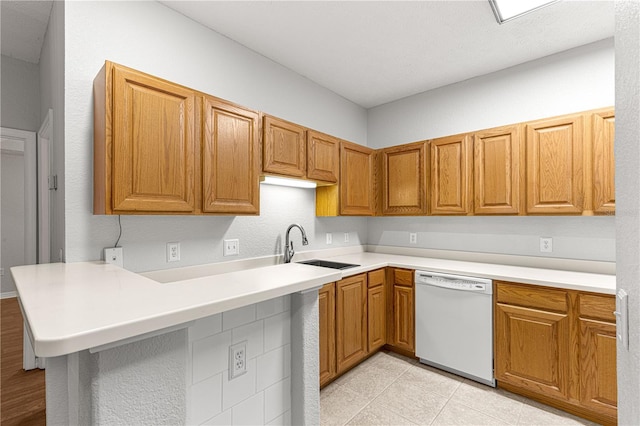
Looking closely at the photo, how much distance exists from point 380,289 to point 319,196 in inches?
43.0

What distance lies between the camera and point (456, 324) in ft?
8.00

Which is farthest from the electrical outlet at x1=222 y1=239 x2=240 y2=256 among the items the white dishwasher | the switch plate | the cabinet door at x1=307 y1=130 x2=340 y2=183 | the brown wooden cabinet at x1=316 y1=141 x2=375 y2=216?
the switch plate

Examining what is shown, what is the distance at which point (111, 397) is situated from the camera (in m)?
0.76

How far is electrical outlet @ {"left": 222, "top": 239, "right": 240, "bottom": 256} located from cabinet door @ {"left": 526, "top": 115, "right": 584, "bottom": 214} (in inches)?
92.8

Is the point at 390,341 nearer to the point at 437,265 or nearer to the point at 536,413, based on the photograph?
the point at 437,265

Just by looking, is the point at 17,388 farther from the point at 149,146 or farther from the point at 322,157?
the point at 322,157

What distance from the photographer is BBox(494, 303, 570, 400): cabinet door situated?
2012mm

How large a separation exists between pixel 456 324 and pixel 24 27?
4.06m

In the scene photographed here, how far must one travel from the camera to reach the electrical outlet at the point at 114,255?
1696mm

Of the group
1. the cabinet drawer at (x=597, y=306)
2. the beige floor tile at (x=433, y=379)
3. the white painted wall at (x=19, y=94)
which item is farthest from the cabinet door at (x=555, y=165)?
the white painted wall at (x=19, y=94)

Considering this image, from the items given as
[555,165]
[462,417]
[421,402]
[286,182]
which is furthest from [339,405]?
[555,165]

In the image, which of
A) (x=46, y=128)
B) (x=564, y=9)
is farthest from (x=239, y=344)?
(x=564, y=9)

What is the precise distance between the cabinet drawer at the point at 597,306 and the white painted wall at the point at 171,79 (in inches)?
82.9

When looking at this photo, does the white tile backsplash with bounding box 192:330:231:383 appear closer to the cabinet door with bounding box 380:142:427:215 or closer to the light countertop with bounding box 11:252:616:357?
the light countertop with bounding box 11:252:616:357
